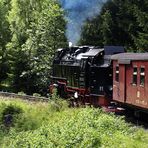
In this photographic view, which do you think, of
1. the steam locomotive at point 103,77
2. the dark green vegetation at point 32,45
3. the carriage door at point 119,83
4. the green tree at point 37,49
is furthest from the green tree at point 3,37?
the carriage door at point 119,83

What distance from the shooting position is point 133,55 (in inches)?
818

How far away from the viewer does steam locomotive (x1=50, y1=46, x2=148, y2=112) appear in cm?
2006

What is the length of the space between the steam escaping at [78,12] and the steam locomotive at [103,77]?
1757cm

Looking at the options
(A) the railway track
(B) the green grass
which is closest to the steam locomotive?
(A) the railway track

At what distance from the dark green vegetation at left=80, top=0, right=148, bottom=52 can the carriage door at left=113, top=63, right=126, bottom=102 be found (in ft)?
50.1

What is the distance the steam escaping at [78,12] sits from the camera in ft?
157

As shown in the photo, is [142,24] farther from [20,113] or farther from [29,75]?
[20,113]

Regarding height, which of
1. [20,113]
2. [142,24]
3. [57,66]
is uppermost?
[142,24]

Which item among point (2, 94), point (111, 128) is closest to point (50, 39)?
point (2, 94)

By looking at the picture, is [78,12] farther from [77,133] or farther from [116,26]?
[77,133]

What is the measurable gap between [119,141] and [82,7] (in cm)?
4224

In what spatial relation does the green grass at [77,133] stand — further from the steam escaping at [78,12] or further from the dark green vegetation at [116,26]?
the steam escaping at [78,12]

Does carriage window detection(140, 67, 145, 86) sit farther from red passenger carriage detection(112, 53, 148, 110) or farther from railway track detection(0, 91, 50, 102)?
railway track detection(0, 91, 50, 102)

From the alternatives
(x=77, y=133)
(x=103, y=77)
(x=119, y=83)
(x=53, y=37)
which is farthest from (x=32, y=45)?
(x=77, y=133)
